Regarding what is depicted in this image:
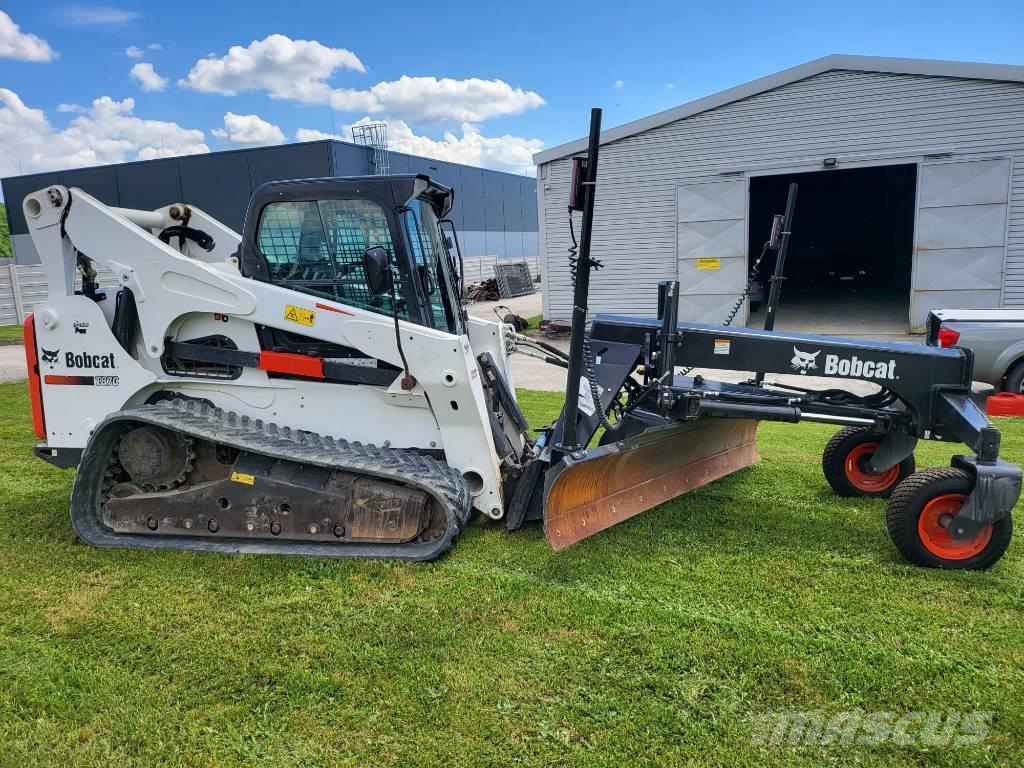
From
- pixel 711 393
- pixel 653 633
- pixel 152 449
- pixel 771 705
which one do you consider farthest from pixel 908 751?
pixel 152 449

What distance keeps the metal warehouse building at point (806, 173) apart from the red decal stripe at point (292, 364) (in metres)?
13.1

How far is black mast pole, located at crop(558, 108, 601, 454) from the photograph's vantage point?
409cm

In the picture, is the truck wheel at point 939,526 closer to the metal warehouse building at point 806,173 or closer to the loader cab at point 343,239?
the loader cab at point 343,239

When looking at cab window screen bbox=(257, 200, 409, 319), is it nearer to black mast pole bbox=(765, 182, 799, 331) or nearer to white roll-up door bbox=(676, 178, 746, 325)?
black mast pole bbox=(765, 182, 799, 331)

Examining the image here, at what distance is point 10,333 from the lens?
64.0 ft

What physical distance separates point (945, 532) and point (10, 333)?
70.3ft

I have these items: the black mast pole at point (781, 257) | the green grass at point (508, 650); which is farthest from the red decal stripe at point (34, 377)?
the black mast pole at point (781, 257)

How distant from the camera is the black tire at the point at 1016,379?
378 inches

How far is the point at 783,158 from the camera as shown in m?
16.0

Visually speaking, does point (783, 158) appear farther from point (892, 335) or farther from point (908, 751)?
point (908, 751)

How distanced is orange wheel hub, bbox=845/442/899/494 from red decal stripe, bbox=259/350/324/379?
402 cm

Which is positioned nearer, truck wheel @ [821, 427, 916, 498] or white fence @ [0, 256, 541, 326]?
truck wheel @ [821, 427, 916, 498]

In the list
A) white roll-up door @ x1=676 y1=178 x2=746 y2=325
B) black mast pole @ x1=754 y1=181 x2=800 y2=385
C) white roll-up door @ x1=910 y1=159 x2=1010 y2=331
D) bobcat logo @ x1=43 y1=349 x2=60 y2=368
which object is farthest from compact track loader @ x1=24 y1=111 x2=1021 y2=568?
white roll-up door @ x1=676 y1=178 x2=746 y2=325

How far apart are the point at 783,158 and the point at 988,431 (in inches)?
504
